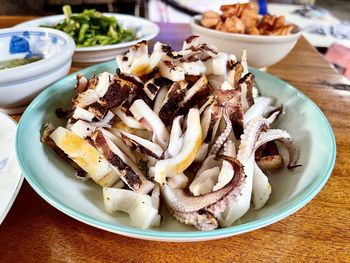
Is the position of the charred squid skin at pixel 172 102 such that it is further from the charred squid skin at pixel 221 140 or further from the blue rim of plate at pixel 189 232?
the blue rim of plate at pixel 189 232

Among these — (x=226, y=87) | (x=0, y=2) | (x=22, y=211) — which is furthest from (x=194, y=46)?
(x=0, y=2)

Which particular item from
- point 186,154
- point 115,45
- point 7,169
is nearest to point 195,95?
point 186,154

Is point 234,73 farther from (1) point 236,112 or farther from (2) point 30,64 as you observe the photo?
(2) point 30,64

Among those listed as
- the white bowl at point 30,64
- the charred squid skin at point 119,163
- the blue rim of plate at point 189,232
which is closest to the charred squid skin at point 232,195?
the blue rim of plate at point 189,232

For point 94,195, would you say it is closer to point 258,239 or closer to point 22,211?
point 22,211

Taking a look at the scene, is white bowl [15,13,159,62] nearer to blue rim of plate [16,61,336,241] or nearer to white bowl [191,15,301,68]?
white bowl [191,15,301,68]

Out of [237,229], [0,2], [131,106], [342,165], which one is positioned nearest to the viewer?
[237,229]
